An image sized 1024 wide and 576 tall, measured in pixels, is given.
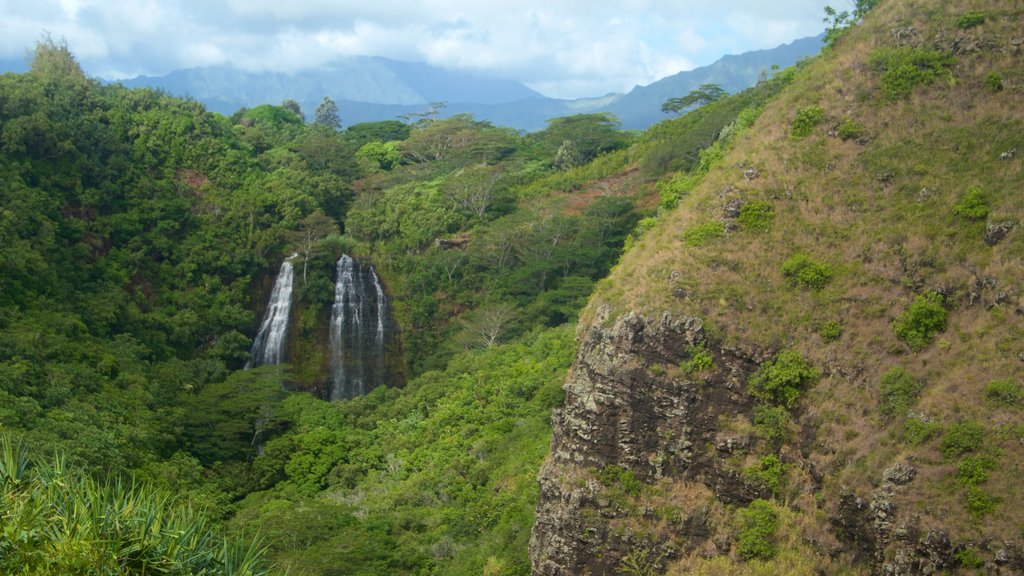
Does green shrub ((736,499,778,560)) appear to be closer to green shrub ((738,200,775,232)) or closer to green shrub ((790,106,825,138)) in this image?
green shrub ((738,200,775,232))

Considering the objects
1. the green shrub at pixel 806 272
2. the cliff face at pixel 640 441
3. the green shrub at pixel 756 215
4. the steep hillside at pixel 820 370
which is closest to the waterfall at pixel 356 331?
the steep hillside at pixel 820 370

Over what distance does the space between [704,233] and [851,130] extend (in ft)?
16.1

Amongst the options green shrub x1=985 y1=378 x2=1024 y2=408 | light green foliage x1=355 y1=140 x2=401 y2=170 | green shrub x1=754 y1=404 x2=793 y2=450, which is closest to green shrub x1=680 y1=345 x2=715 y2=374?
green shrub x1=754 y1=404 x2=793 y2=450

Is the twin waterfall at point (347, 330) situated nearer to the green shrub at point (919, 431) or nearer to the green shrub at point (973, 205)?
the green shrub at point (973, 205)

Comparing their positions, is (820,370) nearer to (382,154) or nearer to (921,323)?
(921,323)

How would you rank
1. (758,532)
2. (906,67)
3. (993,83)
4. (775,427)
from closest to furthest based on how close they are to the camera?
(758,532) < (775,427) < (993,83) < (906,67)

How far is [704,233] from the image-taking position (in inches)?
748

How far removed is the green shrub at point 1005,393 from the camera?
14.5 metres

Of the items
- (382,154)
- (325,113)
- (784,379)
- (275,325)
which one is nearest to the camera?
(784,379)

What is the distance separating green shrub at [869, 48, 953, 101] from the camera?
2094 cm

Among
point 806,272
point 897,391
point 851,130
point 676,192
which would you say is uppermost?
point 851,130

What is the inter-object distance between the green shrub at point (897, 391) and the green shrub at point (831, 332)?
4.18 ft

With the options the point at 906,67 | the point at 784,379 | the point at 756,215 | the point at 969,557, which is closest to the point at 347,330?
the point at 756,215

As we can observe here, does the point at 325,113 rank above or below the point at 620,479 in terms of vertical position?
above
